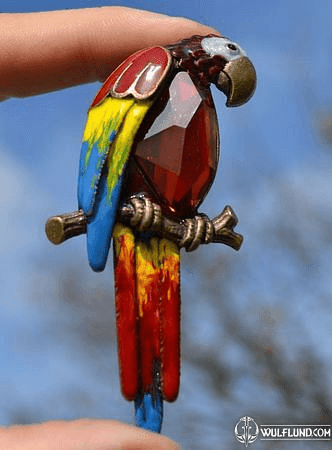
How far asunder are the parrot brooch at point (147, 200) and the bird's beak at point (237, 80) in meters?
0.04

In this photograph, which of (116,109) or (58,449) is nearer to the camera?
(58,449)

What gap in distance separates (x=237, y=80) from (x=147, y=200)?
22 centimetres

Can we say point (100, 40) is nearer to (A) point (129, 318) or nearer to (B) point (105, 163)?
(B) point (105, 163)

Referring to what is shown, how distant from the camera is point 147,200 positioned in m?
0.93

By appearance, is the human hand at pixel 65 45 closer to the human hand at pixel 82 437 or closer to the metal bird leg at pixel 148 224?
the metal bird leg at pixel 148 224

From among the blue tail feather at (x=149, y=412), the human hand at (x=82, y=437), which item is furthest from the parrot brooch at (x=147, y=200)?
→ the human hand at (x=82, y=437)

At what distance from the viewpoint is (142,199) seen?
0.93 metres

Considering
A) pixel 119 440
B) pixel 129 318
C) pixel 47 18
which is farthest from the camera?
pixel 47 18

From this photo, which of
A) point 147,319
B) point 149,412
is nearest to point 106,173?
point 147,319

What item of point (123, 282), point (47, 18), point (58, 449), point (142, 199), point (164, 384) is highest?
point (47, 18)

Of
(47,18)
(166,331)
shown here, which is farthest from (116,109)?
(47,18)

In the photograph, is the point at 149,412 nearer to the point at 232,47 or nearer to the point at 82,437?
the point at 82,437

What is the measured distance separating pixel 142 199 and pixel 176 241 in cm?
8

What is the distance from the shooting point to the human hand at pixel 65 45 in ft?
4.27
